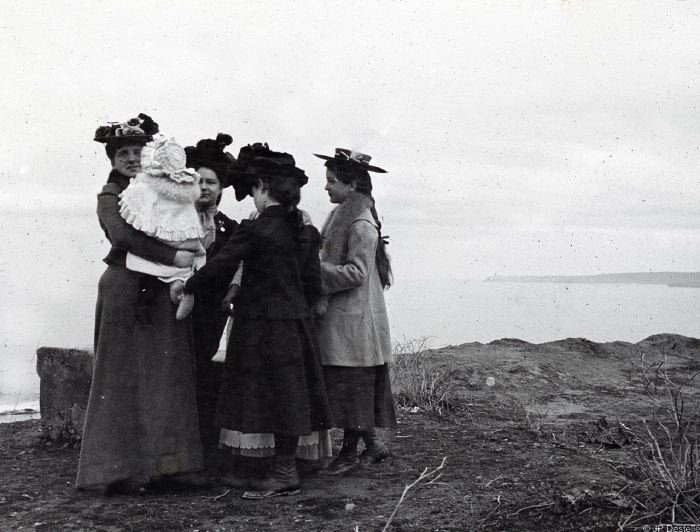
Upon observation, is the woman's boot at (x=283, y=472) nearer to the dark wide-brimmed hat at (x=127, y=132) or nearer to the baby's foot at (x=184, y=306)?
the baby's foot at (x=184, y=306)

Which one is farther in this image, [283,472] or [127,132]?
[127,132]

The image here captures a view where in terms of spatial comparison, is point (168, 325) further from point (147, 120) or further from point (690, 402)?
point (690, 402)

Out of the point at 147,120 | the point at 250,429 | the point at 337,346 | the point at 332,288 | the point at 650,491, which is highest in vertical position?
the point at 147,120

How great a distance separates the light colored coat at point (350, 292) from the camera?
4848 mm

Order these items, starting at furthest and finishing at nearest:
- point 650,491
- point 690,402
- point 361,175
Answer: point 690,402 < point 361,175 < point 650,491

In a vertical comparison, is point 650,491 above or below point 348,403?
below

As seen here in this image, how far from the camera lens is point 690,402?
729 centimetres

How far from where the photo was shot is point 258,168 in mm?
4379

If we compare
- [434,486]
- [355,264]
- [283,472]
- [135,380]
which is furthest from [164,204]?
[434,486]

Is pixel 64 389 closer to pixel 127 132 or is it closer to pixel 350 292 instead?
pixel 127 132

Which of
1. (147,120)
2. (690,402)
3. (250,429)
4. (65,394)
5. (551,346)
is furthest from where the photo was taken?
(551,346)

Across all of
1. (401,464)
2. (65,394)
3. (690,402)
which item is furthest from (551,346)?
(65,394)

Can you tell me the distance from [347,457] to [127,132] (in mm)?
2416

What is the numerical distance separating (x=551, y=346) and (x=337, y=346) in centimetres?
598
